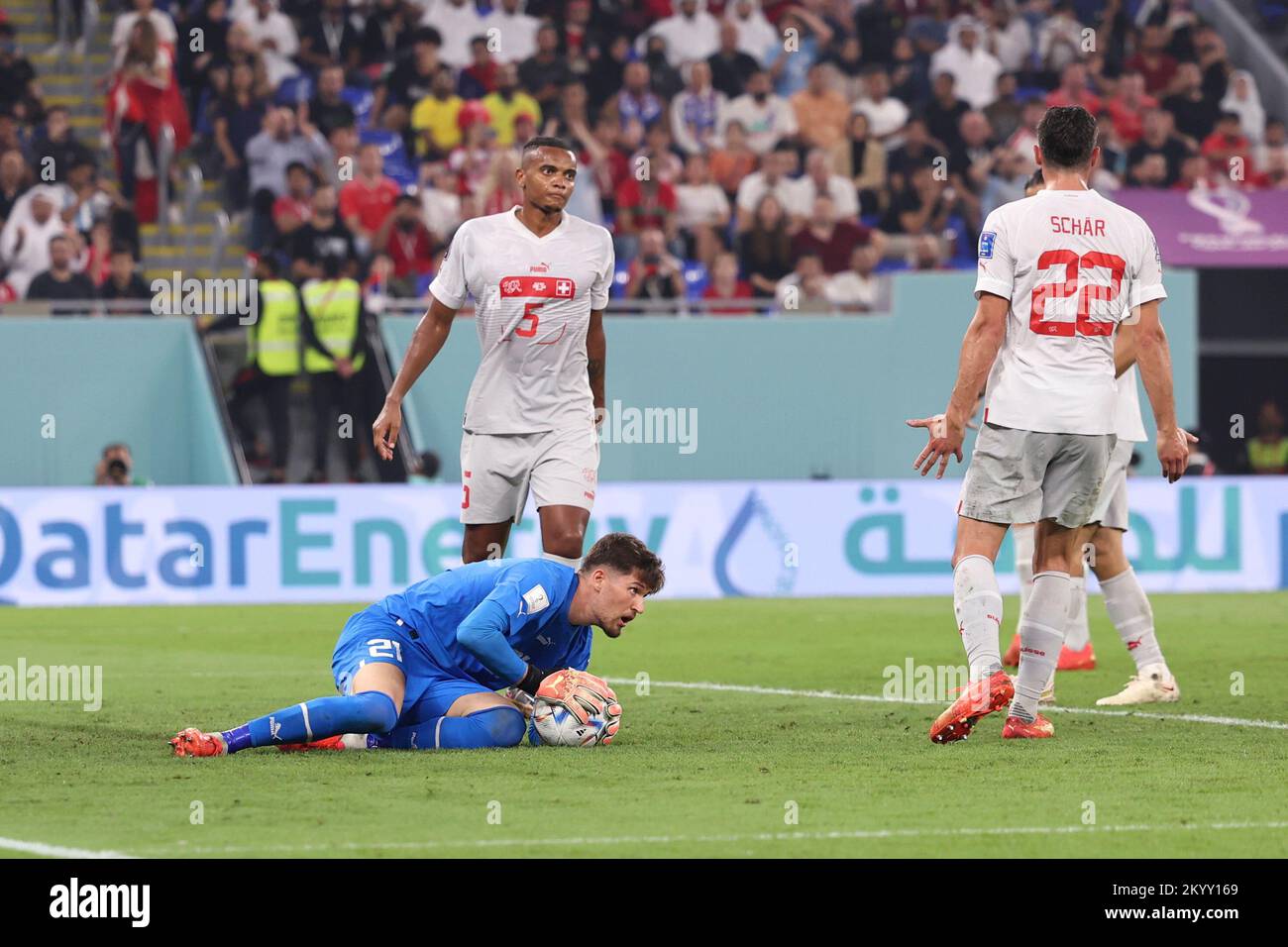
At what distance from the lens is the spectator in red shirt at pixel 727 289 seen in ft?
65.7

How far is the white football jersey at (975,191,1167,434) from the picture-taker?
795 centimetres

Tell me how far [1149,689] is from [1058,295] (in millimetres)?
2623

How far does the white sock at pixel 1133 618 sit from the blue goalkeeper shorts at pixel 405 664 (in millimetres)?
3335

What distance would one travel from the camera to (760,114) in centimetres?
Result: 2234

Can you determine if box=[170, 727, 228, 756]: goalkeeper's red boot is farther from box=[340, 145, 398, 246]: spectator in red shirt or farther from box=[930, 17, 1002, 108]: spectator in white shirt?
box=[930, 17, 1002, 108]: spectator in white shirt

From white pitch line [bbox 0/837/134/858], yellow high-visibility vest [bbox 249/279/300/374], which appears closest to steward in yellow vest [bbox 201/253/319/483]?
yellow high-visibility vest [bbox 249/279/300/374]

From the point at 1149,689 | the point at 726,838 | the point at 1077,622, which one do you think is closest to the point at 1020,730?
the point at 1149,689

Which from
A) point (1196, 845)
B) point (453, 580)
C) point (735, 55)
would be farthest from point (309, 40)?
point (1196, 845)

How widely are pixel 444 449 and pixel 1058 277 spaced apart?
1191 centimetres

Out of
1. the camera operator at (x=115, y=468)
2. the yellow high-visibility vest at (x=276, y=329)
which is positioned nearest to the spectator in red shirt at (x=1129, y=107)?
the yellow high-visibility vest at (x=276, y=329)

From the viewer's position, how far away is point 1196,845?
5.88 metres

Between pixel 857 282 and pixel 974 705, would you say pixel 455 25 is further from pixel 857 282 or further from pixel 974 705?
pixel 974 705

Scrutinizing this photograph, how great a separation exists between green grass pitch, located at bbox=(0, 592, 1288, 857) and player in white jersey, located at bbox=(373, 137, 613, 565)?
3.43 ft

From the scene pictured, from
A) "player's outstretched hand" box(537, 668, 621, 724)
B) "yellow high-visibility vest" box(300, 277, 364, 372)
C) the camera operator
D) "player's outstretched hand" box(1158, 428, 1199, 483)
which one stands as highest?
"yellow high-visibility vest" box(300, 277, 364, 372)
